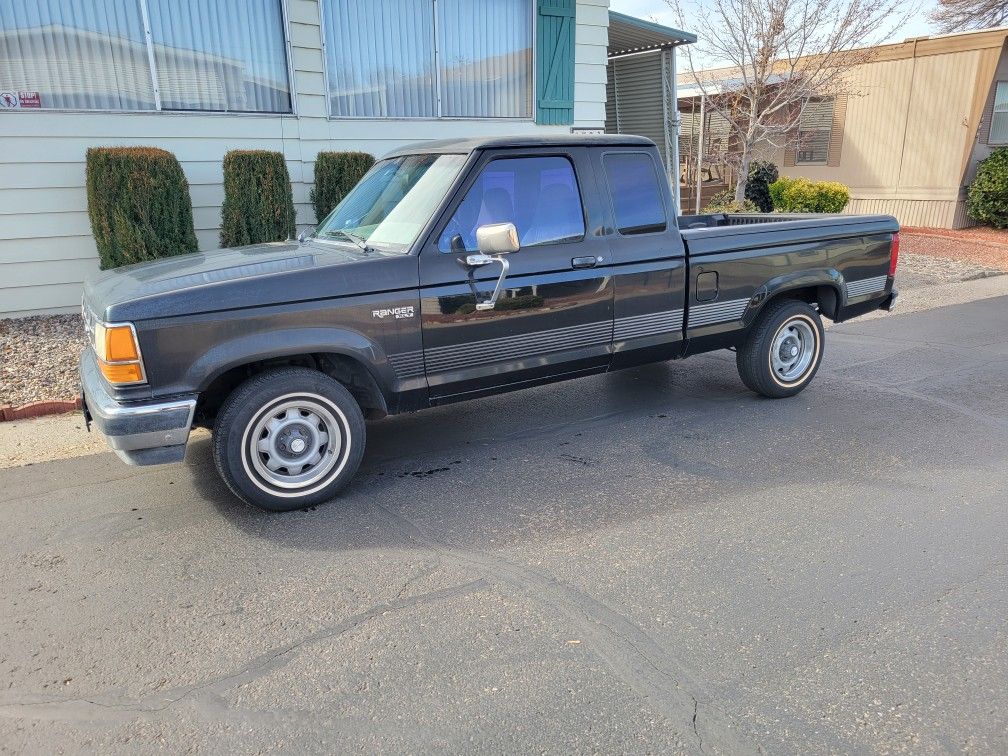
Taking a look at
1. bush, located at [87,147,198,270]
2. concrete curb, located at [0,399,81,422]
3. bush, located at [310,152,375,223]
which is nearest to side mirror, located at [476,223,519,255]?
concrete curb, located at [0,399,81,422]

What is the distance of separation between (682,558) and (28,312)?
297 inches

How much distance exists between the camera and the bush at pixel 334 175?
8.45 meters

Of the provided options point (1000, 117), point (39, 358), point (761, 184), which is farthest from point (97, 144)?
Result: point (1000, 117)

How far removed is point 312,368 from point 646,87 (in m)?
10.7

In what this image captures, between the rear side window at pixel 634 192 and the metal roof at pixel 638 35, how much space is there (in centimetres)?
691

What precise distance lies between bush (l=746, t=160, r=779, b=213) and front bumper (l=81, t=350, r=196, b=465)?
1498 cm

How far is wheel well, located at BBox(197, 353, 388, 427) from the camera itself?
12.9ft

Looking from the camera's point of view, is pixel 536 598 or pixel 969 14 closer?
A: pixel 536 598

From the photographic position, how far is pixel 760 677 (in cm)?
263

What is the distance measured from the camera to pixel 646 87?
12.8 metres

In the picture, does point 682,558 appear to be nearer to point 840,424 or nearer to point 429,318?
point 429,318

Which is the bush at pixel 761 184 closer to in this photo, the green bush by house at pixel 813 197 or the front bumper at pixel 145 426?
the green bush by house at pixel 813 197

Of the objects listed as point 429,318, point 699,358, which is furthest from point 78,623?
point 699,358

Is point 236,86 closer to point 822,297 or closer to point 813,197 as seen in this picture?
point 822,297
